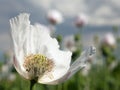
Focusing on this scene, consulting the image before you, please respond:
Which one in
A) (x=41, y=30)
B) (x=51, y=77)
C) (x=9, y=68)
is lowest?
(x=9, y=68)

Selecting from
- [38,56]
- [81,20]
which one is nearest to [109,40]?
[81,20]

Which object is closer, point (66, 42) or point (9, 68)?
point (66, 42)

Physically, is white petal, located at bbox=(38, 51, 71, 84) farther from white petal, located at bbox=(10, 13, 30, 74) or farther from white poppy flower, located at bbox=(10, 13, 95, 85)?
white petal, located at bbox=(10, 13, 30, 74)

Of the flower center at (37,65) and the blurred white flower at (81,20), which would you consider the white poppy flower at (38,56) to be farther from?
the blurred white flower at (81,20)

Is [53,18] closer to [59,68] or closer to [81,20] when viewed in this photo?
[81,20]

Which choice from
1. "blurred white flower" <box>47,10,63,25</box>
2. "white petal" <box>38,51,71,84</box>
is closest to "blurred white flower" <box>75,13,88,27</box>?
"blurred white flower" <box>47,10,63,25</box>

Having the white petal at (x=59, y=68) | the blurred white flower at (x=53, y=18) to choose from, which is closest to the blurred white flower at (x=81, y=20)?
the blurred white flower at (x=53, y=18)

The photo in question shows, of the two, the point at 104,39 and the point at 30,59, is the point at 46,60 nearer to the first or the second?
the point at 30,59

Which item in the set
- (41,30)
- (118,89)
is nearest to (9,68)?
(118,89)
